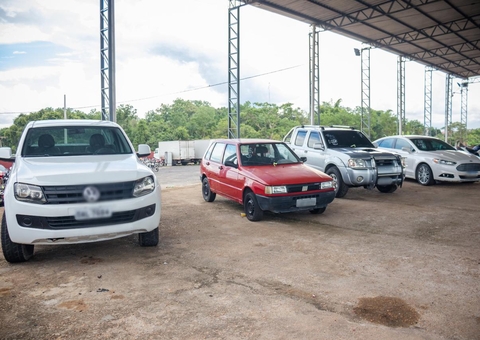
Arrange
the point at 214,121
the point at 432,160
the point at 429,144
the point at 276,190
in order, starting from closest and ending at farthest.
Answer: the point at 276,190, the point at 432,160, the point at 429,144, the point at 214,121

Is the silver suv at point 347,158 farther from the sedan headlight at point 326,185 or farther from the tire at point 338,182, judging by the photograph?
the sedan headlight at point 326,185

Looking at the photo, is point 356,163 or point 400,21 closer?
point 356,163

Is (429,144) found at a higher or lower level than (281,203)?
higher

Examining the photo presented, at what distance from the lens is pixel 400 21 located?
20.5 m

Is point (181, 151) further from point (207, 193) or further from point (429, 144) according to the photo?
point (207, 193)

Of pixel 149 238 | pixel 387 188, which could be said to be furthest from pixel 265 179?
pixel 387 188

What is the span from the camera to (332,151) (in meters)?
9.57

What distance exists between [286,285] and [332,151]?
242 inches

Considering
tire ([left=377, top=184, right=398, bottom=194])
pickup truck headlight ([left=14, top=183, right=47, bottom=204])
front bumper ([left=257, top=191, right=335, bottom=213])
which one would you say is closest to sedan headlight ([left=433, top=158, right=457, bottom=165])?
tire ([left=377, top=184, right=398, bottom=194])

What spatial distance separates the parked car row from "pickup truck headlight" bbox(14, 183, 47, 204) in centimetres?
351

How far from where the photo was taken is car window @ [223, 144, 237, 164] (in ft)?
25.5

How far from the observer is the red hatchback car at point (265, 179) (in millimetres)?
6637

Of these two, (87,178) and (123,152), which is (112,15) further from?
(87,178)

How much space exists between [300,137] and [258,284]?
23.6 feet
